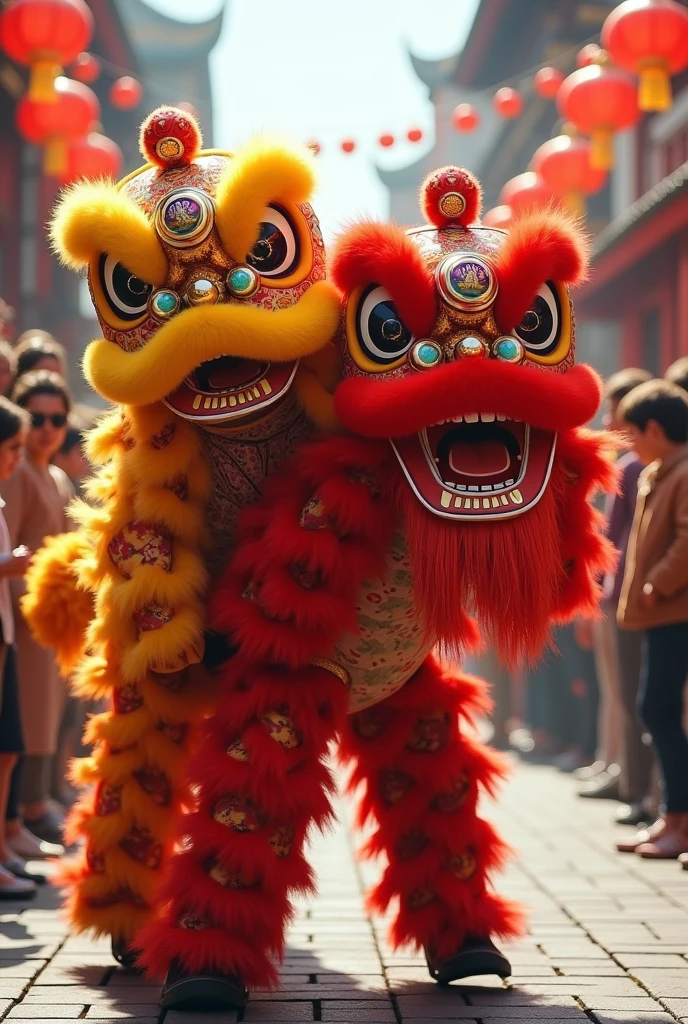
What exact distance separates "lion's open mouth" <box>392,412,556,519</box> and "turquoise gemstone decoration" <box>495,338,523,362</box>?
0.14 metres

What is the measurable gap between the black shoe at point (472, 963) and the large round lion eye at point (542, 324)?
1.46 m

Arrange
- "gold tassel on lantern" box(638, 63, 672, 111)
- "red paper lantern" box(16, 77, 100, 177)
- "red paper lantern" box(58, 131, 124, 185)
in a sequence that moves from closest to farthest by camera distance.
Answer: "gold tassel on lantern" box(638, 63, 672, 111), "red paper lantern" box(16, 77, 100, 177), "red paper lantern" box(58, 131, 124, 185)

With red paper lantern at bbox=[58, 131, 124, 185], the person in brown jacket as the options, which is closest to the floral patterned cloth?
the person in brown jacket

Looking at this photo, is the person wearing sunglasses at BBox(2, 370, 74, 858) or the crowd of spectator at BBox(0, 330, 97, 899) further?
the person wearing sunglasses at BBox(2, 370, 74, 858)

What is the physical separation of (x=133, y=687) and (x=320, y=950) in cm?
97

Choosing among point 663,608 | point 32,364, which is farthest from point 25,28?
point 663,608

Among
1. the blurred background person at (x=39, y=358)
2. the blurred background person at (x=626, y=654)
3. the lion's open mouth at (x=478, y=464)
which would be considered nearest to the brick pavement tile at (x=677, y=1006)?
the lion's open mouth at (x=478, y=464)

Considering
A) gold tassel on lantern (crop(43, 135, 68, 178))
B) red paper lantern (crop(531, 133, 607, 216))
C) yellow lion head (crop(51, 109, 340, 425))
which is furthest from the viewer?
red paper lantern (crop(531, 133, 607, 216))

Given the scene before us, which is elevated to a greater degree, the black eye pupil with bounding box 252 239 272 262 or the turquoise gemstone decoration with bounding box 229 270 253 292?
the black eye pupil with bounding box 252 239 272 262

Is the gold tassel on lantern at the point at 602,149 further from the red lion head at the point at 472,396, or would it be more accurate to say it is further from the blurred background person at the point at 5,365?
the red lion head at the point at 472,396

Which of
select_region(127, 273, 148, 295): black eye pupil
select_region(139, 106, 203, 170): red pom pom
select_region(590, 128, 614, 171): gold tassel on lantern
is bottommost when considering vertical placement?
select_region(127, 273, 148, 295): black eye pupil

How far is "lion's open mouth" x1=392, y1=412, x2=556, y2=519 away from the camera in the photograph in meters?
3.50

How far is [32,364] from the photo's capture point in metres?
6.74

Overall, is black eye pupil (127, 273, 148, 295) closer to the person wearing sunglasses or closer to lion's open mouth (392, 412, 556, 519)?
lion's open mouth (392, 412, 556, 519)
